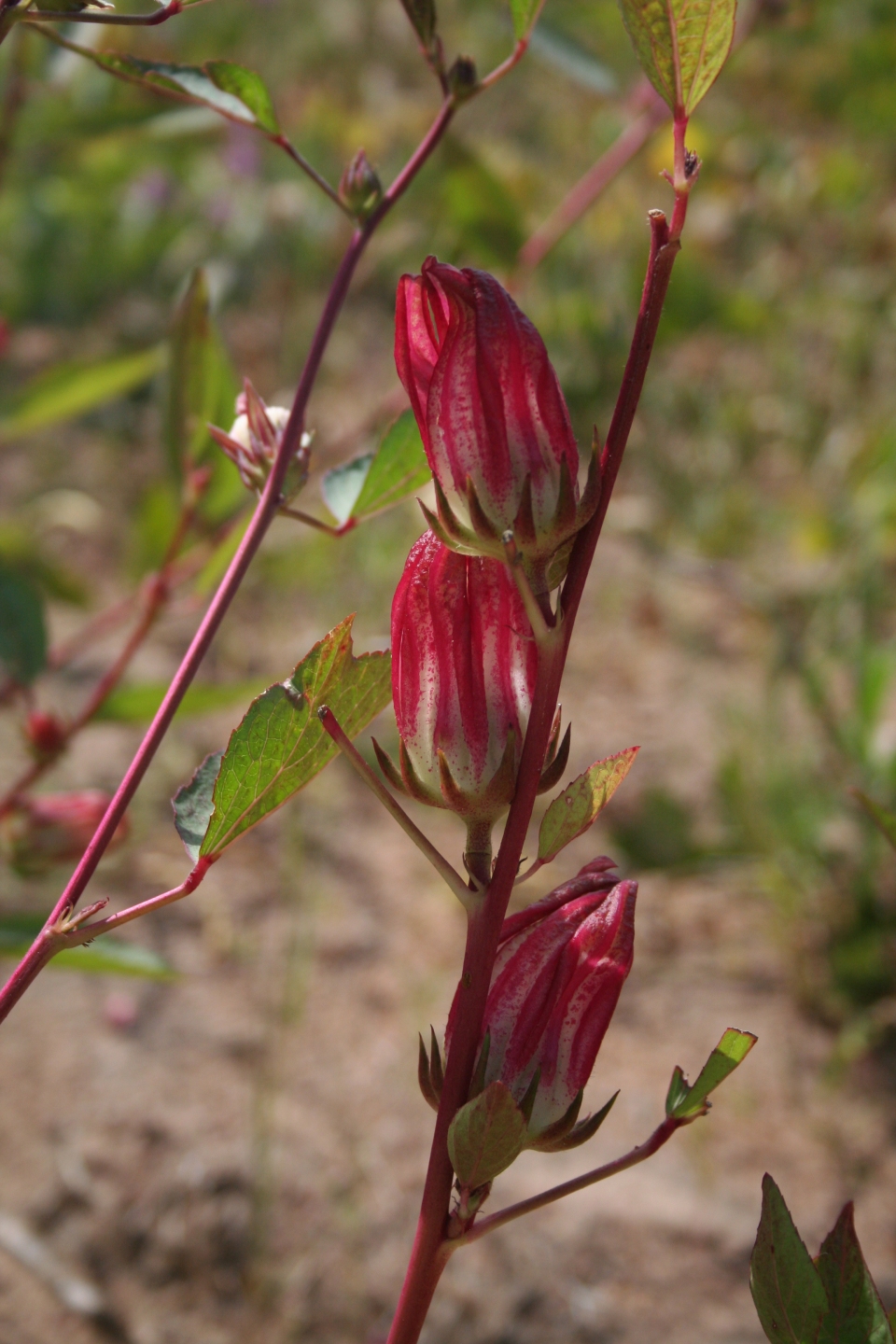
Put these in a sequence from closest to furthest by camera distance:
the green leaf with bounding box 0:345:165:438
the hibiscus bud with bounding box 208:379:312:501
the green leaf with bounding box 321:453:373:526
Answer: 1. the hibiscus bud with bounding box 208:379:312:501
2. the green leaf with bounding box 321:453:373:526
3. the green leaf with bounding box 0:345:165:438

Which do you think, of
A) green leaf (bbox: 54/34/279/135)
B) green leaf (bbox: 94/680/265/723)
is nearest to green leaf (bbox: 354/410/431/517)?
green leaf (bbox: 54/34/279/135)

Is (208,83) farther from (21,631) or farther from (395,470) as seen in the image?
(21,631)

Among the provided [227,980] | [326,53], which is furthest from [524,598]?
[326,53]

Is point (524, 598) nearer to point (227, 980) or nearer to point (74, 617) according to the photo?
point (227, 980)

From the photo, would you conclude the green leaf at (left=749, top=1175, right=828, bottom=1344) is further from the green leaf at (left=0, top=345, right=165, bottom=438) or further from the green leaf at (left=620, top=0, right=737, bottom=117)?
the green leaf at (left=0, top=345, right=165, bottom=438)

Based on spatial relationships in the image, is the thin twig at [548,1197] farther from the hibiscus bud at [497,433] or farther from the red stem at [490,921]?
the hibiscus bud at [497,433]
